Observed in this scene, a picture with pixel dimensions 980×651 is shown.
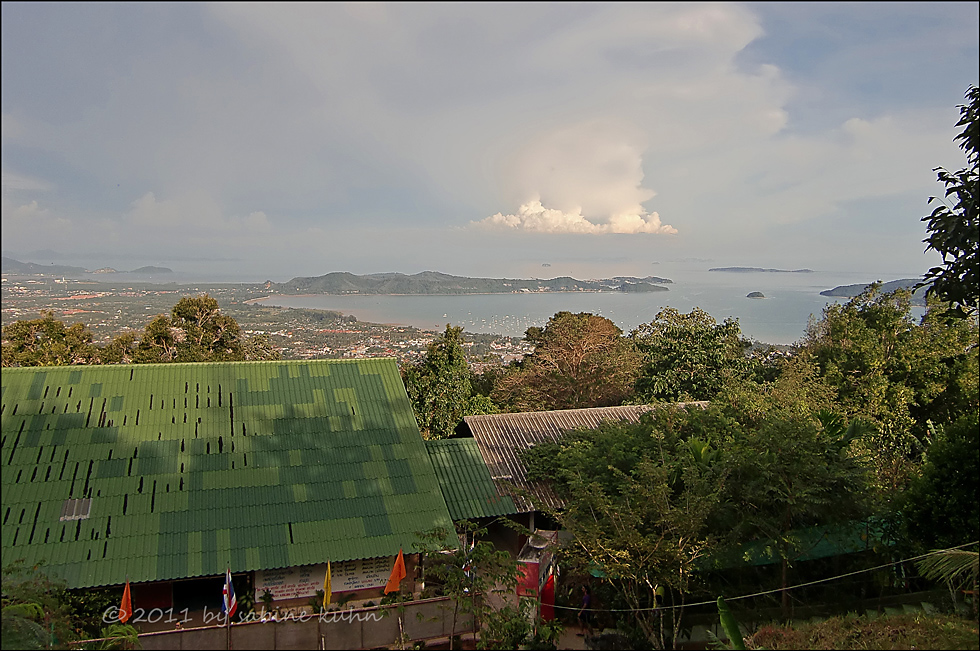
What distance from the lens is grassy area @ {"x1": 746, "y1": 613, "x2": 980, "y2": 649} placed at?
4.94 metres

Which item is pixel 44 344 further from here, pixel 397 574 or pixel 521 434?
pixel 397 574

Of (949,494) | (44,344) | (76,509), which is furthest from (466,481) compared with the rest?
(44,344)

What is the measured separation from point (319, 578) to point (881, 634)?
770cm

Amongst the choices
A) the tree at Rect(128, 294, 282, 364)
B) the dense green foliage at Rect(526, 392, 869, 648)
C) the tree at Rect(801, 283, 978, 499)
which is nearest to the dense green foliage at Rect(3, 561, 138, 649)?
the dense green foliage at Rect(526, 392, 869, 648)

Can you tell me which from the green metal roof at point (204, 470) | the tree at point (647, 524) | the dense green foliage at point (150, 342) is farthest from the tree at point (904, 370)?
the dense green foliage at point (150, 342)

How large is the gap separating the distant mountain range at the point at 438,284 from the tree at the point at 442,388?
124 feet

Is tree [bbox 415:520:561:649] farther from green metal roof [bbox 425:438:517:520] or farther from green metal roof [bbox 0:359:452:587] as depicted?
green metal roof [bbox 425:438:517:520]

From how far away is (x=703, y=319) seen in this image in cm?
1828

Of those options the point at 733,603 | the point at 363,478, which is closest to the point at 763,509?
the point at 733,603

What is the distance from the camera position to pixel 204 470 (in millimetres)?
9586

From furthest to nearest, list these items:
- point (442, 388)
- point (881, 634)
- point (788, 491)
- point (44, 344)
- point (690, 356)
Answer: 1. point (442, 388)
2. point (44, 344)
3. point (690, 356)
4. point (788, 491)
5. point (881, 634)

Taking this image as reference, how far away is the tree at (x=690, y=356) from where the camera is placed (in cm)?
1792

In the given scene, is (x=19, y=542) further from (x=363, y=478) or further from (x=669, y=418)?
(x=669, y=418)

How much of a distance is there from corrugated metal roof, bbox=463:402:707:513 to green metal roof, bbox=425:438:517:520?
0.82ft
